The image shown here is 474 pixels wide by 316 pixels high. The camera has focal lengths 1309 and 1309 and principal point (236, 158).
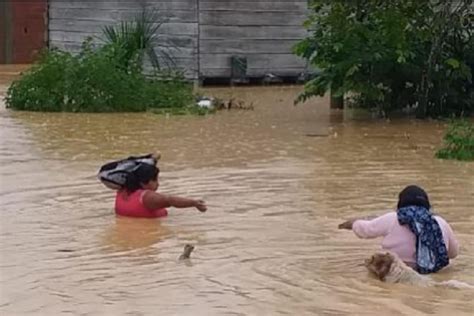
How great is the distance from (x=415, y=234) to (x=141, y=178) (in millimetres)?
2977

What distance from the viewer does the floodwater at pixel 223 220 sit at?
313 inches

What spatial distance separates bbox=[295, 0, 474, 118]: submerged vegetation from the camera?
62.9 ft

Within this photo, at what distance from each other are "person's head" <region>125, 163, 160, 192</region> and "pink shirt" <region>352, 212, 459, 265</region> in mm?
2431

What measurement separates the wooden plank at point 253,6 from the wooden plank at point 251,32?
382 millimetres

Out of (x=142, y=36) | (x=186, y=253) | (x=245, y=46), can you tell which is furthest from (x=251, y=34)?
(x=186, y=253)

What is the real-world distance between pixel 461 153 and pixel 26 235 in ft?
21.2

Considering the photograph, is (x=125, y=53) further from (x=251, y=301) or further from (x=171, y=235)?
(x=251, y=301)

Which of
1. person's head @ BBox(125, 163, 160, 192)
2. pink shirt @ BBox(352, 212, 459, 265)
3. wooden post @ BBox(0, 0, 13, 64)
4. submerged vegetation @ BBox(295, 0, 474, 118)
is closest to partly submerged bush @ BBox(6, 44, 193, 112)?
submerged vegetation @ BBox(295, 0, 474, 118)

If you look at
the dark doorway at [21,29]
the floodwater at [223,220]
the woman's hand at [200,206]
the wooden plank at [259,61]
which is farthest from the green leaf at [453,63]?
the dark doorway at [21,29]

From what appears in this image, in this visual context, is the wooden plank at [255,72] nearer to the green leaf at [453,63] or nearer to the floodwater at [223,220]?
the green leaf at [453,63]

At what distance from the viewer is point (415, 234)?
29.1ft

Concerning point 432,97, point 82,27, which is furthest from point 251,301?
point 82,27

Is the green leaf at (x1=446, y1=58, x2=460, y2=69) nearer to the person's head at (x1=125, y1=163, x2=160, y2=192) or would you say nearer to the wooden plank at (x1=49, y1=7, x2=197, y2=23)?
the wooden plank at (x1=49, y1=7, x2=197, y2=23)

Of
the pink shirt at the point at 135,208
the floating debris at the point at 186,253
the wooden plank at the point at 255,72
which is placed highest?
the wooden plank at the point at 255,72
